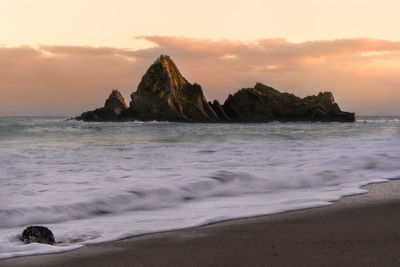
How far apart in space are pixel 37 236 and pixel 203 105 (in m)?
67.8

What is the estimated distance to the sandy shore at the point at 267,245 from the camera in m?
2.78

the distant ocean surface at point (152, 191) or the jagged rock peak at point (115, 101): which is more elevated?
the jagged rock peak at point (115, 101)

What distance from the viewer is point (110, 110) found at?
3103 inches

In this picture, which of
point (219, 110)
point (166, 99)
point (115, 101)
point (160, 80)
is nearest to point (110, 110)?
point (115, 101)

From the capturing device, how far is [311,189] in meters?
6.12

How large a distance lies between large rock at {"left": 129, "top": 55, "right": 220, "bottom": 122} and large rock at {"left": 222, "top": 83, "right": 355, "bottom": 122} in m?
5.42

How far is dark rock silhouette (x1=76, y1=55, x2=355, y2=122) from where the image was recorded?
230 ft

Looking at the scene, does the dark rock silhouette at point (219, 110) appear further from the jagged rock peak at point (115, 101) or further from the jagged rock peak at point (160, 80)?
the jagged rock peak at point (115, 101)

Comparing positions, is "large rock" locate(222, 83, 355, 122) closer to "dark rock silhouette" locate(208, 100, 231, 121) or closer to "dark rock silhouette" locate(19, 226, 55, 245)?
"dark rock silhouette" locate(208, 100, 231, 121)

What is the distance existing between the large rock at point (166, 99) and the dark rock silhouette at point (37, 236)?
2502 inches

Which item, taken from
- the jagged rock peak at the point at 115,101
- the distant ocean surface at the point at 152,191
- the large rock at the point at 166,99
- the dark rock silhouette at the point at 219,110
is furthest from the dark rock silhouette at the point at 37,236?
the jagged rock peak at the point at 115,101

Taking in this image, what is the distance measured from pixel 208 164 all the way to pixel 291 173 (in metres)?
2.28

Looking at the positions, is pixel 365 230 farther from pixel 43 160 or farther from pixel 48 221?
pixel 43 160

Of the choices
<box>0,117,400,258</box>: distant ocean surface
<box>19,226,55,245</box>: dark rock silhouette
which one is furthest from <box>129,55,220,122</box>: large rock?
<box>19,226,55,245</box>: dark rock silhouette
